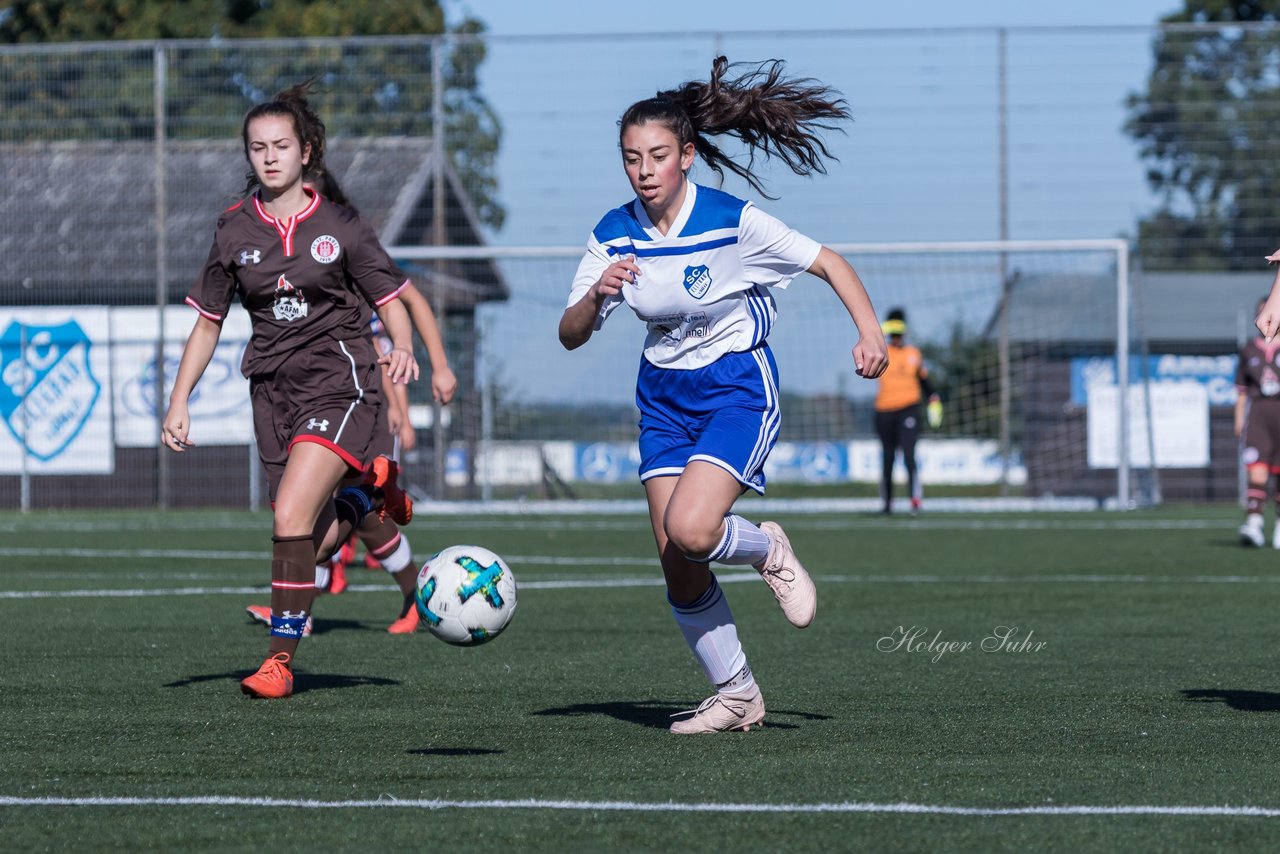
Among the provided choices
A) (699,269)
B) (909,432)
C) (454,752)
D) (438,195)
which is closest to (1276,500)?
(909,432)

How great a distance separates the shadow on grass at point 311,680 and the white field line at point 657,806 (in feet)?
6.92

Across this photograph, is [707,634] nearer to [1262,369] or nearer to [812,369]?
[1262,369]

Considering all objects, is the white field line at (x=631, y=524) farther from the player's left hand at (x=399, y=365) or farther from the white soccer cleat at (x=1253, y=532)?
the player's left hand at (x=399, y=365)

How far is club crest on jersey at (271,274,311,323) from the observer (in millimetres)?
6457

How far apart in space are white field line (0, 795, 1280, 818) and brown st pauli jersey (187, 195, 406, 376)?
2.63 metres

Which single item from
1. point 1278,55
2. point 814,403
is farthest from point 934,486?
point 1278,55

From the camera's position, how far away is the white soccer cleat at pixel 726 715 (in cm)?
534

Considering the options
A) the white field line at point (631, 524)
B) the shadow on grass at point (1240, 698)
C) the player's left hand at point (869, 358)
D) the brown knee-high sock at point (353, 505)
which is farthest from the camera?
the white field line at point (631, 524)

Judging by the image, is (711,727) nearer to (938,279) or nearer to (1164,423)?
(938,279)

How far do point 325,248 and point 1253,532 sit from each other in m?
10.4

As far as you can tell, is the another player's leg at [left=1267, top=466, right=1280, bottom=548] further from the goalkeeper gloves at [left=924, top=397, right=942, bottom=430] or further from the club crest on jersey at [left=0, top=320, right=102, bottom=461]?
the club crest on jersey at [left=0, top=320, right=102, bottom=461]

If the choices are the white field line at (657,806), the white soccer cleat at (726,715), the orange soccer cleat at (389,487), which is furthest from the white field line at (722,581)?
the white field line at (657,806)

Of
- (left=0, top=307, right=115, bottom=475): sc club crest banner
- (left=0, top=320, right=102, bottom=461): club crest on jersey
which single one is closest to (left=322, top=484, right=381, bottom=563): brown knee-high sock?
(left=0, top=307, right=115, bottom=475): sc club crest banner

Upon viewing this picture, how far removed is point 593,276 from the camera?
534cm
